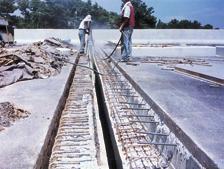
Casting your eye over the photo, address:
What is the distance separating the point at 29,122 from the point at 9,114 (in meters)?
0.43

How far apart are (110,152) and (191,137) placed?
2.03m

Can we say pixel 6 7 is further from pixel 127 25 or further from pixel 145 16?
pixel 127 25

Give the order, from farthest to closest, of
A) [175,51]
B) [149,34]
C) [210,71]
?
[149,34], [175,51], [210,71]

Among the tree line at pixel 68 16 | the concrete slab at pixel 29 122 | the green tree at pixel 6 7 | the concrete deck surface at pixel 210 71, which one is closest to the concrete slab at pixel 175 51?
the concrete deck surface at pixel 210 71

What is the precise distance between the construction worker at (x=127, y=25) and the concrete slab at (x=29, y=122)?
162 inches

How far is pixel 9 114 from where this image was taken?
5.53 m

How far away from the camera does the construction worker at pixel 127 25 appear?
1252 cm

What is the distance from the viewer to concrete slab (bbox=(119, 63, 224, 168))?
434 cm

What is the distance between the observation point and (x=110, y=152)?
246 inches

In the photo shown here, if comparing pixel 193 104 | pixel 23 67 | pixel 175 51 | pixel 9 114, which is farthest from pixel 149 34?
pixel 9 114

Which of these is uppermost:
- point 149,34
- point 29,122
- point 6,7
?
point 6,7

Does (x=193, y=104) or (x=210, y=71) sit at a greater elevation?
(x=210, y=71)

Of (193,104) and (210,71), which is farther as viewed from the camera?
(210,71)

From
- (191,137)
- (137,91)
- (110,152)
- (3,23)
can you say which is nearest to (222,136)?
(191,137)
